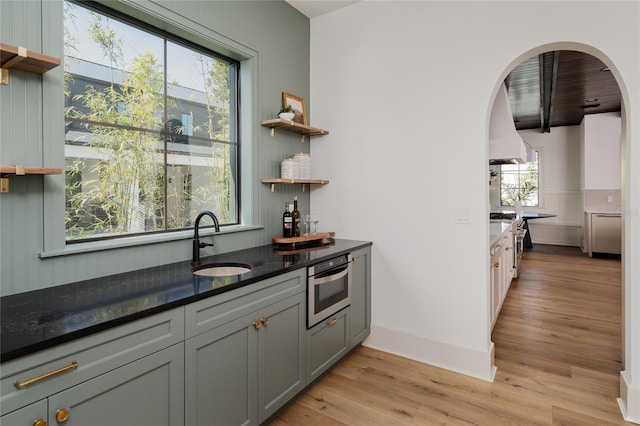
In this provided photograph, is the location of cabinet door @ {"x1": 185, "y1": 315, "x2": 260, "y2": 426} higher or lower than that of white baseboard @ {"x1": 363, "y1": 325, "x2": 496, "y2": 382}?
higher

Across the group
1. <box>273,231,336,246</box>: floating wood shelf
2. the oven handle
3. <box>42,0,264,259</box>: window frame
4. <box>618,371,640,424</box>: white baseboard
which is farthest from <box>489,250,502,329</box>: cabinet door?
<box>42,0,264,259</box>: window frame

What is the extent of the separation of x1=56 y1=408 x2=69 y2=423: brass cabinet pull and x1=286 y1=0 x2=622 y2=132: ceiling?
322 centimetres

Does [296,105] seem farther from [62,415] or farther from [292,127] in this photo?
[62,415]

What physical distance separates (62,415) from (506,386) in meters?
2.61

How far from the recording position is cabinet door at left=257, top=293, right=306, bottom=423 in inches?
75.3

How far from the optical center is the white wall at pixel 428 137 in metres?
2.31

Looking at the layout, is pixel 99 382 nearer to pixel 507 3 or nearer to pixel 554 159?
pixel 507 3

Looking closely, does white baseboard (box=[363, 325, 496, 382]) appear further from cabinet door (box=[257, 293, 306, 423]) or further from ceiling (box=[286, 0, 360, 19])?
ceiling (box=[286, 0, 360, 19])

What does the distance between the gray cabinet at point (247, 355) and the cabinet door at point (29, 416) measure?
512 millimetres

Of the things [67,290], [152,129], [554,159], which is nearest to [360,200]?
[152,129]

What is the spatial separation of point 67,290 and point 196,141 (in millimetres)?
1284

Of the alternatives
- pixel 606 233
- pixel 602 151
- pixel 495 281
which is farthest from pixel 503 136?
pixel 602 151

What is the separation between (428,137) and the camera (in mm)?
2814

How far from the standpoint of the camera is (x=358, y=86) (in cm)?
315
